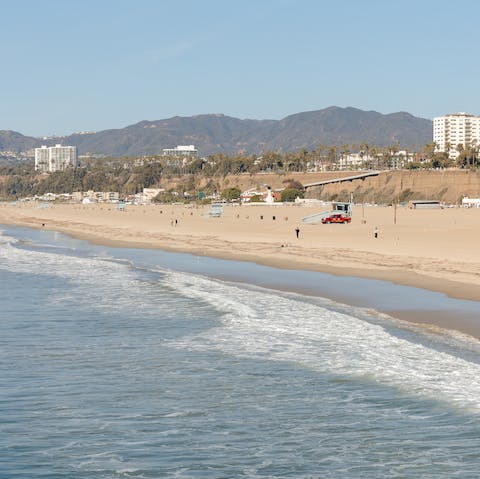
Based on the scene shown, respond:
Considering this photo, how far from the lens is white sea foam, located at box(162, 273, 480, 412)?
13680mm

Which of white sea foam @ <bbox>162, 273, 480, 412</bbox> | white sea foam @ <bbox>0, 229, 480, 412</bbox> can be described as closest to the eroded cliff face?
white sea foam @ <bbox>0, 229, 480, 412</bbox>

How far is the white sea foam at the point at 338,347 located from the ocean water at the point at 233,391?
5cm

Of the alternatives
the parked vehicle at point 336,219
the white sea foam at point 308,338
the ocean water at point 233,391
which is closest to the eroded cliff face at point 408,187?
the parked vehicle at point 336,219

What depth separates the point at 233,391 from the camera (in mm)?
13422

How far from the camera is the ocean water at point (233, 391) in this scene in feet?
33.0

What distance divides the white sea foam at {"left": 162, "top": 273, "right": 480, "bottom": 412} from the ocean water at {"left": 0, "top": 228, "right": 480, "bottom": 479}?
49 millimetres

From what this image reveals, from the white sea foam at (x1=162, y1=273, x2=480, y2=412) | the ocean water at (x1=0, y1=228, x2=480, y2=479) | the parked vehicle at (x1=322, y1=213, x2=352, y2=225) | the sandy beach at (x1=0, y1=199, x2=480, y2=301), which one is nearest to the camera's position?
the ocean water at (x1=0, y1=228, x2=480, y2=479)

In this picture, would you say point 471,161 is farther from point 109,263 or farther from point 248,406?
point 248,406

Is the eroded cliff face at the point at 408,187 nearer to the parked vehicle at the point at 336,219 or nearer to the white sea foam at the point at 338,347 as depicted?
→ the parked vehicle at the point at 336,219

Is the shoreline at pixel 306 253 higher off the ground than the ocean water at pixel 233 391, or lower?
higher

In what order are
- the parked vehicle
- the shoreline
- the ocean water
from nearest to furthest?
1. the ocean water
2. the shoreline
3. the parked vehicle

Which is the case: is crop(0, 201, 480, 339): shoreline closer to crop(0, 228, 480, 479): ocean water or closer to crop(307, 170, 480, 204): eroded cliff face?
crop(0, 228, 480, 479): ocean water

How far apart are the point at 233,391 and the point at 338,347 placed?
406cm

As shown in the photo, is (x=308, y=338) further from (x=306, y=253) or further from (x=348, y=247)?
(x=348, y=247)
